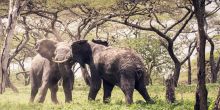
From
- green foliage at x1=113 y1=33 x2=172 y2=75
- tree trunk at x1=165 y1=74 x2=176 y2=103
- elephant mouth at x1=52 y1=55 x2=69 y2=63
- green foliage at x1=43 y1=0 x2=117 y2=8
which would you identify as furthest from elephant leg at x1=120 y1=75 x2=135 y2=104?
green foliage at x1=113 y1=33 x2=172 y2=75

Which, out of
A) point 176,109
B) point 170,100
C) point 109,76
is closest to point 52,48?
point 109,76

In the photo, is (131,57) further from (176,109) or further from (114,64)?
(176,109)

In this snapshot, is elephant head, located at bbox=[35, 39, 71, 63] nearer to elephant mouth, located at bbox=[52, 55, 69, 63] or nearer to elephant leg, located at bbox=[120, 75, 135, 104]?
elephant mouth, located at bbox=[52, 55, 69, 63]

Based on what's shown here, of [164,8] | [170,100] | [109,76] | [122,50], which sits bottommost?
[170,100]

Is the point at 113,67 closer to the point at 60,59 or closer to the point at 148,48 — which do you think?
the point at 60,59

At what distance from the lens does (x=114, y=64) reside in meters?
15.0

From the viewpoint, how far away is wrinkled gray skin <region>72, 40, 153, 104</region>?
1466cm

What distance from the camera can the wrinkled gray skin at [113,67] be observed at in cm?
1466

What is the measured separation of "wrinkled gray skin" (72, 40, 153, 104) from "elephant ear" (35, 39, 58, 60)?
138cm

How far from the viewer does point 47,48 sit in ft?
57.9

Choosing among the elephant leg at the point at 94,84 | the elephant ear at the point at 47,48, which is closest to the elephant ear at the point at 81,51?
the elephant leg at the point at 94,84

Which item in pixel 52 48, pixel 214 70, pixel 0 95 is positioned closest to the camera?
pixel 52 48

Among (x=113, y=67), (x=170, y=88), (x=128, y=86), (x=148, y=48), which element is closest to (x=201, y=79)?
(x=128, y=86)

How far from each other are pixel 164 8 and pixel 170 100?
12917mm
